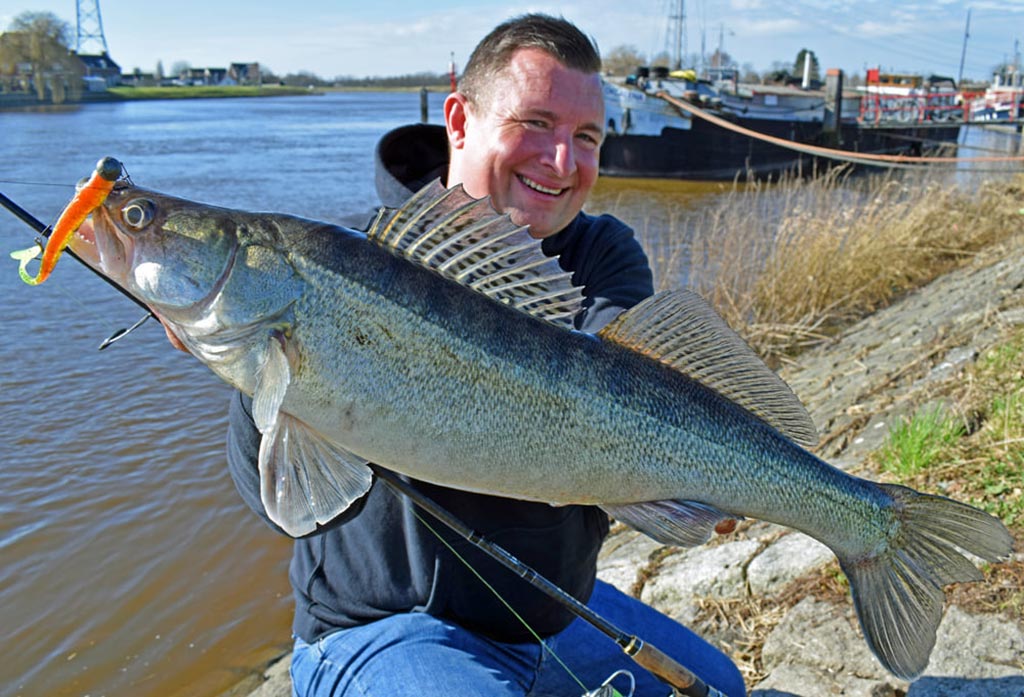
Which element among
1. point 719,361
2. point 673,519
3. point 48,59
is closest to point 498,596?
point 673,519

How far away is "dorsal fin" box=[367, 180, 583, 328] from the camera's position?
2.09m

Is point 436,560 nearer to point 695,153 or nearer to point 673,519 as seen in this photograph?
point 673,519

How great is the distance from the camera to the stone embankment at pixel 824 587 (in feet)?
10.3

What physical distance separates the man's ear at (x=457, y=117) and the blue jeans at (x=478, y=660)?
6.17ft

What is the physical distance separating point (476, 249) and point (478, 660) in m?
1.42

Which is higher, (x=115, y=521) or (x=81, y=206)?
(x=81, y=206)

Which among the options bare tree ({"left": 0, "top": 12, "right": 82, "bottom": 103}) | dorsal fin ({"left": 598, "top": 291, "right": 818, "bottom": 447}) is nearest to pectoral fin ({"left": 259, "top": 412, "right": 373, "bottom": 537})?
dorsal fin ({"left": 598, "top": 291, "right": 818, "bottom": 447})

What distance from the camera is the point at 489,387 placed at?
6.75 feet

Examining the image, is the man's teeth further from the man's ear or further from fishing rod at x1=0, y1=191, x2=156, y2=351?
fishing rod at x1=0, y1=191, x2=156, y2=351

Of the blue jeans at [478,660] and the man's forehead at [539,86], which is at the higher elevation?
the man's forehead at [539,86]

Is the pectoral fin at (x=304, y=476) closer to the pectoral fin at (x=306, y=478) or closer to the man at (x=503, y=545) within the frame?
the pectoral fin at (x=306, y=478)

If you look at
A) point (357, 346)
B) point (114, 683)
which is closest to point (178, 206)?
point (357, 346)

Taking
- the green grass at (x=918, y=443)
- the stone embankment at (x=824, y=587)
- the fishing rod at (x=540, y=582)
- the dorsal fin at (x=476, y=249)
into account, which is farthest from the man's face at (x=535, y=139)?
the green grass at (x=918, y=443)

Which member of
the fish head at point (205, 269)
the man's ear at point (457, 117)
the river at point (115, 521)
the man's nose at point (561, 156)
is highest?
the man's ear at point (457, 117)
